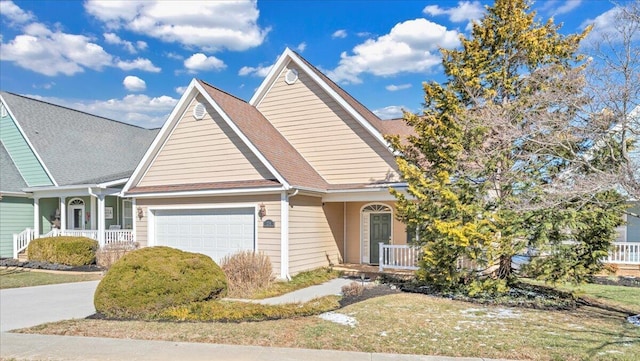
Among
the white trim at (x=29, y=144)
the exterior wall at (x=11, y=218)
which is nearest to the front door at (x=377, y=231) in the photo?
the white trim at (x=29, y=144)

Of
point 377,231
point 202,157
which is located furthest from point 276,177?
point 377,231

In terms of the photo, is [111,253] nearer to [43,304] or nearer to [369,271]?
[43,304]

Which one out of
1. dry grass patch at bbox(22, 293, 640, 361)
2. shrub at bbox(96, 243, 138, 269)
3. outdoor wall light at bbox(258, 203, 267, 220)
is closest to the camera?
dry grass patch at bbox(22, 293, 640, 361)

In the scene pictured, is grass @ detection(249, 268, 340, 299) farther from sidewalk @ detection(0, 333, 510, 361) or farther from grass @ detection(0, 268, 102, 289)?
grass @ detection(0, 268, 102, 289)

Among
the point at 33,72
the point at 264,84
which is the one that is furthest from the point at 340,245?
the point at 33,72

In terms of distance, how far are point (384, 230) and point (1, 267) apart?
608 inches

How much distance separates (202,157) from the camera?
14.7 metres

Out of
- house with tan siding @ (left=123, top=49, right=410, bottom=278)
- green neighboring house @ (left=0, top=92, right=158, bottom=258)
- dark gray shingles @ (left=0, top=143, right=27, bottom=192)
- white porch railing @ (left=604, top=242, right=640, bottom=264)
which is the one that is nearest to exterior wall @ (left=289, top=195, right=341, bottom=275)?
house with tan siding @ (left=123, top=49, right=410, bottom=278)

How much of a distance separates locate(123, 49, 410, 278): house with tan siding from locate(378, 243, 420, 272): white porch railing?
932 millimetres

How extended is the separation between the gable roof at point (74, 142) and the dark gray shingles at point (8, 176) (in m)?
1.81

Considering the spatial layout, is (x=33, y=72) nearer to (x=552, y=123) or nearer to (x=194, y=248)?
(x=194, y=248)

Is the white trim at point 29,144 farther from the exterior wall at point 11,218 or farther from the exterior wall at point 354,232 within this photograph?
the exterior wall at point 354,232

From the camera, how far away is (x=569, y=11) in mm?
11227

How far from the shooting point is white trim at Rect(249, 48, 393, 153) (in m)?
14.7
